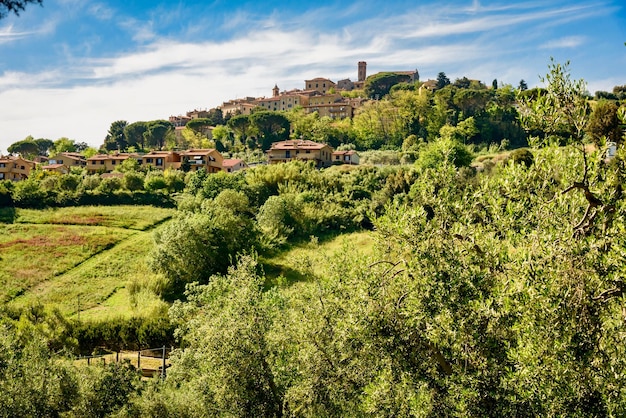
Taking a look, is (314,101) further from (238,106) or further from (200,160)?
(200,160)

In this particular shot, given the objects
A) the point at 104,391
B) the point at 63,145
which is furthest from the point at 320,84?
the point at 104,391

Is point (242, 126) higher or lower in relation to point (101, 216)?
higher

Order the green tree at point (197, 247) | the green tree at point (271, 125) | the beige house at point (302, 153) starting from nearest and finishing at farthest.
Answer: the green tree at point (197, 247)
the beige house at point (302, 153)
the green tree at point (271, 125)

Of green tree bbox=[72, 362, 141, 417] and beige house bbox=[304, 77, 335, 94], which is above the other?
beige house bbox=[304, 77, 335, 94]

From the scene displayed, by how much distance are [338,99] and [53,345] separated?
11460cm

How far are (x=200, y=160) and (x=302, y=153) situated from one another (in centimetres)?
1631

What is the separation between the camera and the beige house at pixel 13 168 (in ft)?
280

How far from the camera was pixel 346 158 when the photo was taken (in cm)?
8150

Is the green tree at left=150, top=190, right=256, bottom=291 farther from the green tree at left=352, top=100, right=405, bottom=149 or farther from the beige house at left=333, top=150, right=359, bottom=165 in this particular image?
the green tree at left=352, top=100, right=405, bottom=149

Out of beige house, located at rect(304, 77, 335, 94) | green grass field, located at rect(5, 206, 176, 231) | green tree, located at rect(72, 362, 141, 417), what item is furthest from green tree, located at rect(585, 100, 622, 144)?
beige house, located at rect(304, 77, 335, 94)

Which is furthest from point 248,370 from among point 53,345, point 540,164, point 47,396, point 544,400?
point 53,345

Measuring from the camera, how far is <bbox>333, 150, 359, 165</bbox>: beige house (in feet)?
264

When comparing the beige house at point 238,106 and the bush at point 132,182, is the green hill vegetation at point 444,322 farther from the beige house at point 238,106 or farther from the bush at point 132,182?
the beige house at point 238,106

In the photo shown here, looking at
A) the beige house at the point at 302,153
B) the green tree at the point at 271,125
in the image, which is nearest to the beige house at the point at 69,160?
the green tree at the point at 271,125
